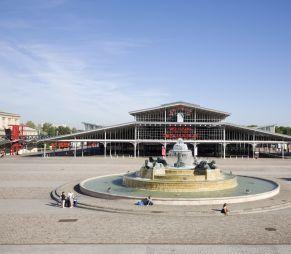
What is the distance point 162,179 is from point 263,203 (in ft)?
26.5

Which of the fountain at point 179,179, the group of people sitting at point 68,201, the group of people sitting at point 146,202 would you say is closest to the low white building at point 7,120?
the fountain at point 179,179

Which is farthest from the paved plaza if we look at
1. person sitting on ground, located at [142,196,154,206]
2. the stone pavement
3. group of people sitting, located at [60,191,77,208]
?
person sitting on ground, located at [142,196,154,206]

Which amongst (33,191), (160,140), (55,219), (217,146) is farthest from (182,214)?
(217,146)

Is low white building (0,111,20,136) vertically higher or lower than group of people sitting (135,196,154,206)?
higher

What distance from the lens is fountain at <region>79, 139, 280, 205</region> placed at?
74.6ft

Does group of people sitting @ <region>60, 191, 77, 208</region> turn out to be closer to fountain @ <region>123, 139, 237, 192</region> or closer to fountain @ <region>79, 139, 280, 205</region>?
fountain @ <region>79, 139, 280, 205</region>

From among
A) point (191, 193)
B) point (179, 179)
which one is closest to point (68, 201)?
point (191, 193)

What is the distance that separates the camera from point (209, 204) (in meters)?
21.4

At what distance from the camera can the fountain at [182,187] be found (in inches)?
896

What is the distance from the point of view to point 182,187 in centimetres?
2531

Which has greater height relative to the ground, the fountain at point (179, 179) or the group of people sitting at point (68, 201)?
the fountain at point (179, 179)

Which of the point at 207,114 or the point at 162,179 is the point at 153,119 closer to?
the point at 207,114

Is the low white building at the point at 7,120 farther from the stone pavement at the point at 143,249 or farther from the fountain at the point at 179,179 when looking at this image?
the stone pavement at the point at 143,249

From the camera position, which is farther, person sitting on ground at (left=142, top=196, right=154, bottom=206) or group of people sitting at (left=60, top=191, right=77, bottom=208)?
group of people sitting at (left=60, top=191, right=77, bottom=208)
